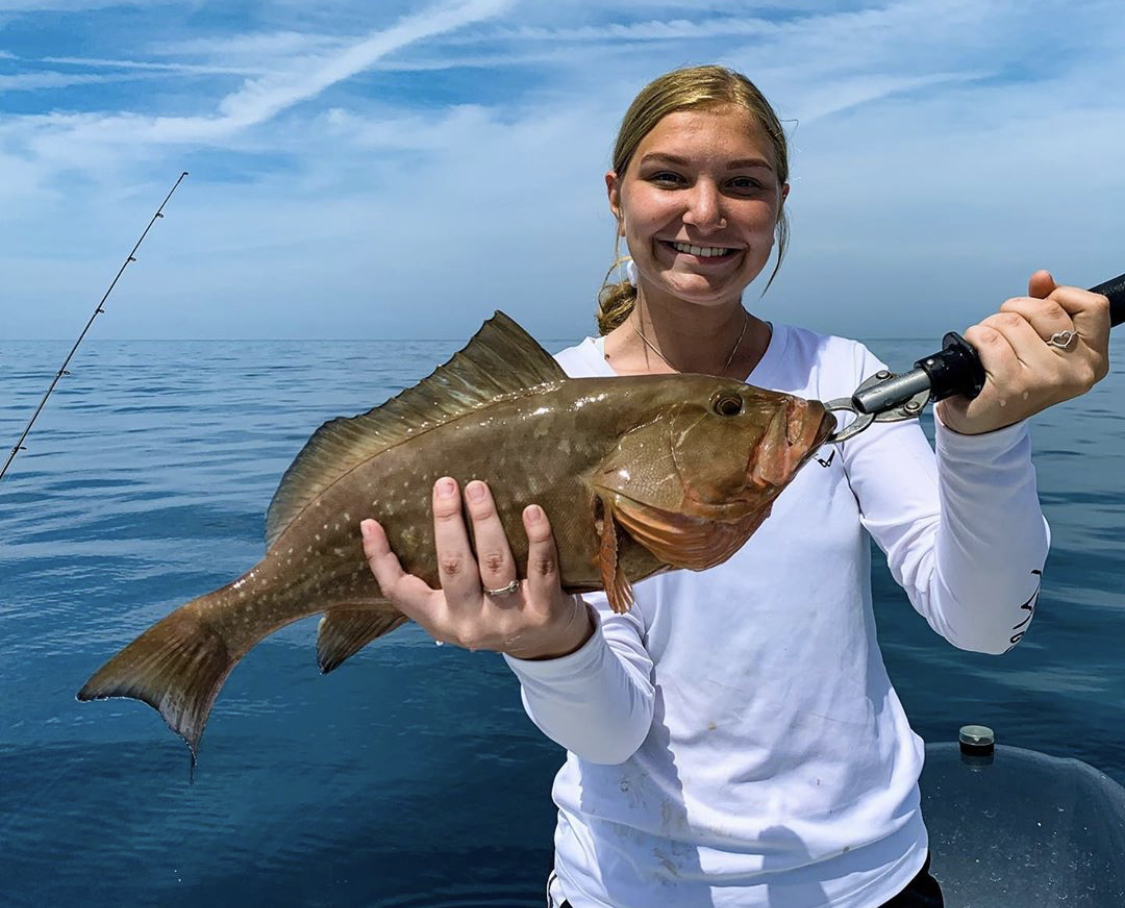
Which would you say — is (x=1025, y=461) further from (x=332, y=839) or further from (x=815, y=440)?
(x=332, y=839)

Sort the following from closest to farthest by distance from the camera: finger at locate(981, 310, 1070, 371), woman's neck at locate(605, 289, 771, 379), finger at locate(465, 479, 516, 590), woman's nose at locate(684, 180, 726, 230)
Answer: finger at locate(981, 310, 1070, 371), finger at locate(465, 479, 516, 590), woman's nose at locate(684, 180, 726, 230), woman's neck at locate(605, 289, 771, 379)

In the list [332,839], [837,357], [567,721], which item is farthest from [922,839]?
[332,839]

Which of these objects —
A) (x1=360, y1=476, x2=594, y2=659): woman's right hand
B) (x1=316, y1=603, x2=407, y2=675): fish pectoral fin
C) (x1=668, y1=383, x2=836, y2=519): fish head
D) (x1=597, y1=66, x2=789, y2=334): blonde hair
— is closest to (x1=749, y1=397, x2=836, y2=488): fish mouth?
(x1=668, y1=383, x2=836, y2=519): fish head

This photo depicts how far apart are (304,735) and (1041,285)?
5.46 metres

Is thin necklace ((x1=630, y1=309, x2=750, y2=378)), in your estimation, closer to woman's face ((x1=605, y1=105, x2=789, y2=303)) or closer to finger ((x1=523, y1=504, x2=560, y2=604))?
woman's face ((x1=605, y1=105, x2=789, y2=303))

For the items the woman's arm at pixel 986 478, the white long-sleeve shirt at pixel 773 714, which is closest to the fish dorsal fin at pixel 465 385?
the white long-sleeve shirt at pixel 773 714

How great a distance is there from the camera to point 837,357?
2678 millimetres

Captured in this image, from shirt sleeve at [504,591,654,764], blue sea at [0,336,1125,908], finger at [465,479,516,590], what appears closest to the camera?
finger at [465,479,516,590]

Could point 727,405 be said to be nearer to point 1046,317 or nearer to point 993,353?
point 993,353

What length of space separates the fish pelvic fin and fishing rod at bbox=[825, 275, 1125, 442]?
58.7 inches

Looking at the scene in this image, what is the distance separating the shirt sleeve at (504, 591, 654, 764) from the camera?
7.16ft

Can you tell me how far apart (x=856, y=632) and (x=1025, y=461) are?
72 cm

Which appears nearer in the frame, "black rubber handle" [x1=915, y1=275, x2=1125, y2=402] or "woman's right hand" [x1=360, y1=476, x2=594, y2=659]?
"black rubber handle" [x1=915, y1=275, x2=1125, y2=402]

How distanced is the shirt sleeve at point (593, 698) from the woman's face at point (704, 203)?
99 centimetres
